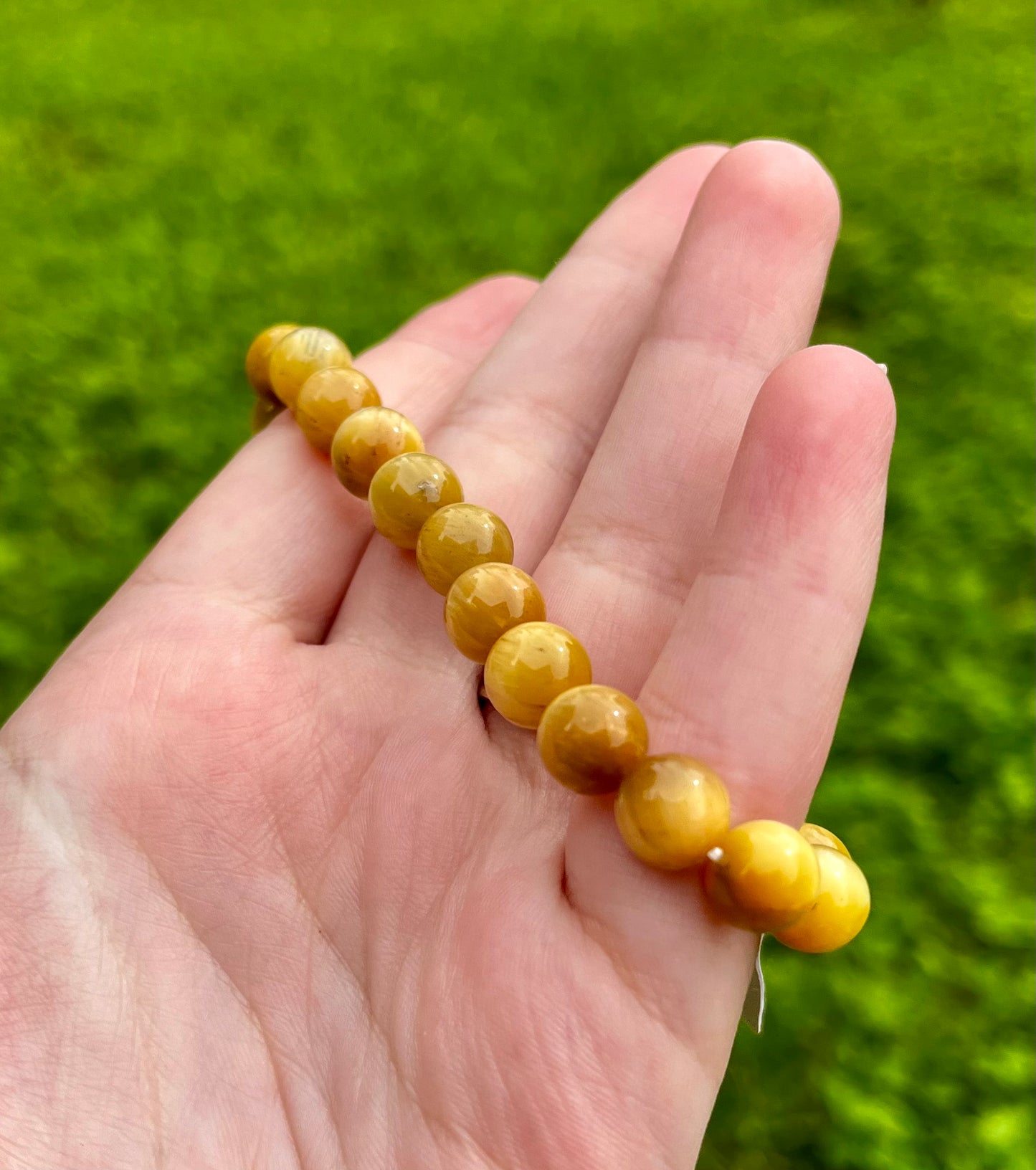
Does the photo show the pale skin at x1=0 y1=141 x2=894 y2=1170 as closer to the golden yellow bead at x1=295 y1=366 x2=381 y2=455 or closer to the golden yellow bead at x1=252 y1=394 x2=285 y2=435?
the golden yellow bead at x1=295 y1=366 x2=381 y2=455

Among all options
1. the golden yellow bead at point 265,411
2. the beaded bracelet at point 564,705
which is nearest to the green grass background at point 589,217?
the golden yellow bead at point 265,411

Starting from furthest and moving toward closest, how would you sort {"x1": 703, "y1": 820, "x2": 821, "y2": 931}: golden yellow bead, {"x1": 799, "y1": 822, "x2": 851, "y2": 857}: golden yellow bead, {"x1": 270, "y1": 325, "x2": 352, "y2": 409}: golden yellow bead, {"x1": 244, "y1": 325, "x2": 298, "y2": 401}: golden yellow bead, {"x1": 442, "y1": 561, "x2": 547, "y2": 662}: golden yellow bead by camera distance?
{"x1": 244, "y1": 325, "x2": 298, "y2": 401}: golden yellow bead → {"x1": 270, "y1": 325, "x2": 352, "y2": 409}: golden yellow bead → {"x1": 442, "y1": 561, "x2": 547, "y2": 662}: golden yellow bead → {"x1": 799, "y1": 822, "x2": 851, "y2": 857}: golden yellow bead → {"x1": 703, "y1": 820, "x2": 821, "y2": 931}: golden yellow bead

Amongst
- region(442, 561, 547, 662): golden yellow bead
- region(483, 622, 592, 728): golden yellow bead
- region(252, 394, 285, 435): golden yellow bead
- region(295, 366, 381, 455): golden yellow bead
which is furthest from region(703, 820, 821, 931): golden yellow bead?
region(252, 394, 285, 435): golden yellow bead

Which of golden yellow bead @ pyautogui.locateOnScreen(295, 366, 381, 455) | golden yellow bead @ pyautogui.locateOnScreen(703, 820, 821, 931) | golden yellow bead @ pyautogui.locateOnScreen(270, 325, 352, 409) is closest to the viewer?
golden yellow bead @ pyautogui.locateOnScreen(703, 820, 821, 931)

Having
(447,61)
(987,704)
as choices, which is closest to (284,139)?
(447,61)

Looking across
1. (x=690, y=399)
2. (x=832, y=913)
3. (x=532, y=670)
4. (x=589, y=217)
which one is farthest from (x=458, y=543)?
(x=589, y=217)

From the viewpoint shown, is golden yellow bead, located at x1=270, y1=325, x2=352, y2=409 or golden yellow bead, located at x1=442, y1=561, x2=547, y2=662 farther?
golden yellow bead, located at x1=270, y1=325, x2=352, y2=409

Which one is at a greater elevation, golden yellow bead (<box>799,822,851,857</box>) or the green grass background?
the green grass background
